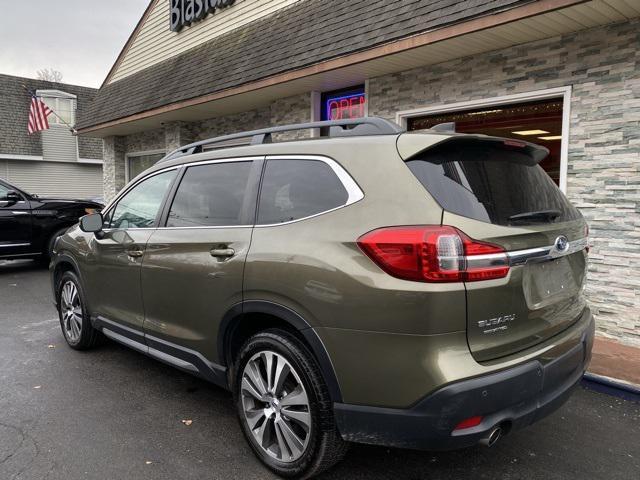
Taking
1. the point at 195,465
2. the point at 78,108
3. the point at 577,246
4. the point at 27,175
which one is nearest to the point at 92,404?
the point at 195,465

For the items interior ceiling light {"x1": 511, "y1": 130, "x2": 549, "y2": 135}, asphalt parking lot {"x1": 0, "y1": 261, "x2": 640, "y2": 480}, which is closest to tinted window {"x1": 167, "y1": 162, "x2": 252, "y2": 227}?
asphalt parking lot {"x1": 0, "y1": 261, "x2": 640, "y2": 480}

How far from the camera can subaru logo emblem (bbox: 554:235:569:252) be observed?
2434 millimetres

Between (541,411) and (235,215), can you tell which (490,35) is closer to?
(235,215)

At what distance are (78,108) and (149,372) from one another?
79.9 feet

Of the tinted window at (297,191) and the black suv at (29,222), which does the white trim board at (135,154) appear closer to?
the black suv at (29,222)

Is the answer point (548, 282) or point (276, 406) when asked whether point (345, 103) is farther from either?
point (276, 406)

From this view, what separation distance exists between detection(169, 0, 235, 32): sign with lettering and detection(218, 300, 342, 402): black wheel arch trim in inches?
348

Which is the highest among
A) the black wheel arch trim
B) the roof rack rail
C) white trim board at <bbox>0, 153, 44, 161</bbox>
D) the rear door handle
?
white trim board at <bbox>0, 153, 44, 161</bbox>

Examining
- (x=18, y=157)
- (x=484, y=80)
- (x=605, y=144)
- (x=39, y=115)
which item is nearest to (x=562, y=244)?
(x=605, y=144)

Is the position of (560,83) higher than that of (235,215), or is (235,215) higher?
(560,83)

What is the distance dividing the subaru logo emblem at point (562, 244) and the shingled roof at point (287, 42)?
10.0 feet

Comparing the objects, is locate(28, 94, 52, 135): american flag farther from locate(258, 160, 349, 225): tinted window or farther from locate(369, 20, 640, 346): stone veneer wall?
locate(258, 160, 349, 225): tinted window

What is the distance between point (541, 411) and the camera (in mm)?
2260

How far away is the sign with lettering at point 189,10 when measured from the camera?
10.2m
